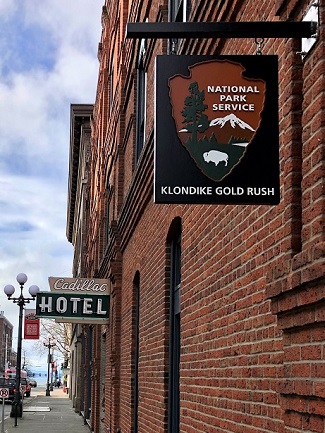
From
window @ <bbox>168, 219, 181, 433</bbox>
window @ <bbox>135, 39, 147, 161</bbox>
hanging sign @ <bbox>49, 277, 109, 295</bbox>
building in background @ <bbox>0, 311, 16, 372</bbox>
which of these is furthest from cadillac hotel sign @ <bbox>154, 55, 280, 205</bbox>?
building in background @ <bbox>0, 311, 16, 372</bbox>

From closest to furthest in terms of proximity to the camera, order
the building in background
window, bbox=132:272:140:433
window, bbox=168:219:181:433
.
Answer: window, bbox=168:219:181:433
window, bbox=132:272:140:433
the building in background

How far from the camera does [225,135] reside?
4.48 metres

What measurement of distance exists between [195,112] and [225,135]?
0.23 meters

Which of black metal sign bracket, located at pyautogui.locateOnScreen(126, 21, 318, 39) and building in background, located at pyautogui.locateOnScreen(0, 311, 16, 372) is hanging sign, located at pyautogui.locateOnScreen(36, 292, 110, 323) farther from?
building in background, located at pyautogui.locateOnScreen(0, 311, 16, 372)

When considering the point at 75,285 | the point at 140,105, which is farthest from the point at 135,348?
the point at 75,285

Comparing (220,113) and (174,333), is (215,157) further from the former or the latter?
(174,333)

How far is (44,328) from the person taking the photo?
370 feet

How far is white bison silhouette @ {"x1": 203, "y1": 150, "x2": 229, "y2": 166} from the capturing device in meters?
4.44

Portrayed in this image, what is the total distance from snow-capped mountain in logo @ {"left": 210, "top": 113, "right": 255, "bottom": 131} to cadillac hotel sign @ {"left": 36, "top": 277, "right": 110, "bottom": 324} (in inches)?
631

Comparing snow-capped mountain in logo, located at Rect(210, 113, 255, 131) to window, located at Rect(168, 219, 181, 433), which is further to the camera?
window, located at Rect(168, 219, 181, 433)

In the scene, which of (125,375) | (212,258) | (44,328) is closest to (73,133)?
(125,375)

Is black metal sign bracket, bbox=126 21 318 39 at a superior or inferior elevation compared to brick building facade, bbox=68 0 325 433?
superior

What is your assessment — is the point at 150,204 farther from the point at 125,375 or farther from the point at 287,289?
the point at 287,289

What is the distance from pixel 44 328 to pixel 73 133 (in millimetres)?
67690
